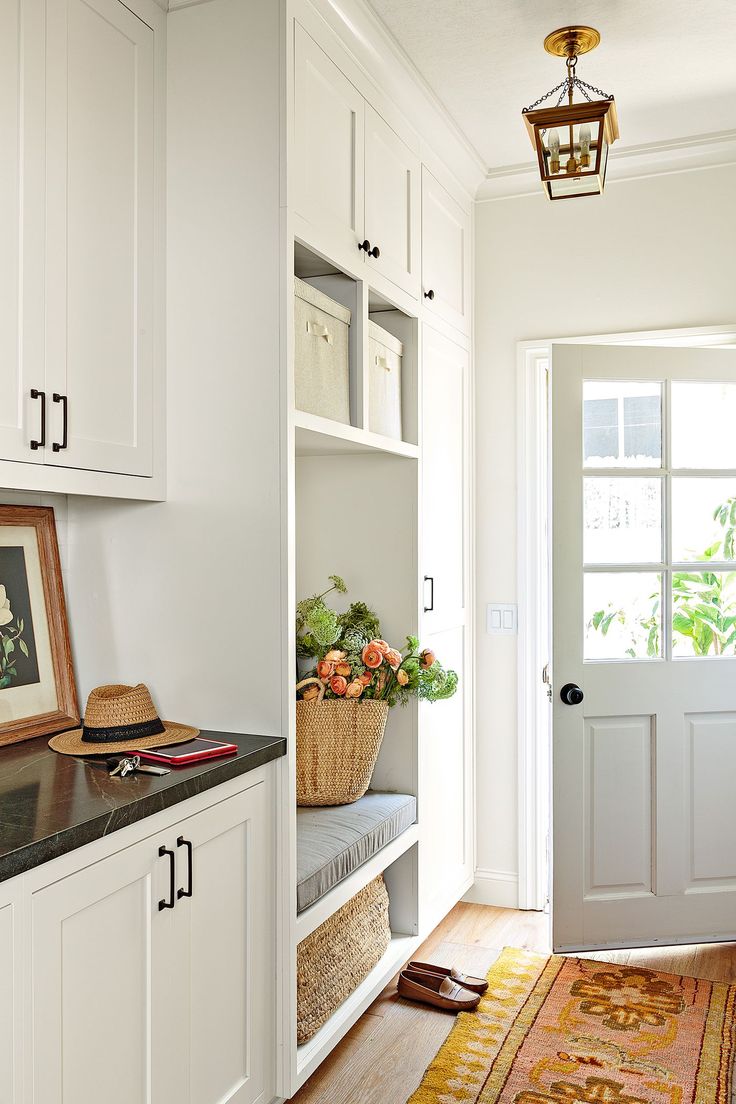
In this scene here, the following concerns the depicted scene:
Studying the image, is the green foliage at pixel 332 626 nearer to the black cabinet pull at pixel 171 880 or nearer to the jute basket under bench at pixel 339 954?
the jute basket under bench at pixel 339 954

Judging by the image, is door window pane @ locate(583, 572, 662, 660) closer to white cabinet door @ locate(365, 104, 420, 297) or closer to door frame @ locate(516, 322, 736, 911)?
door frame @ locate(516, 322, 736, 911)

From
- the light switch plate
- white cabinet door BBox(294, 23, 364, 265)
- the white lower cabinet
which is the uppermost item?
white cabinet door BBox(294, 23, 364, 265)

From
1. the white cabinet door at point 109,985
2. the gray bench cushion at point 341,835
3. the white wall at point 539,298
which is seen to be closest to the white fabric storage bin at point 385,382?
the white wall at point 539,298

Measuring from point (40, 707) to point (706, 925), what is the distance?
2282 mm

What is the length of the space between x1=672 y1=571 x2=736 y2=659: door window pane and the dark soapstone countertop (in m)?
1.60

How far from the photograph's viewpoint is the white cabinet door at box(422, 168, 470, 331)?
9.71ft

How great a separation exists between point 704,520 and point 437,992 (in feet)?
5.58

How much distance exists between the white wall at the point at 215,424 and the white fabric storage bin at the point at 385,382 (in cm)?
59

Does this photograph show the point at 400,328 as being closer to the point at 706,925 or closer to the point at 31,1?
the point at 31,1

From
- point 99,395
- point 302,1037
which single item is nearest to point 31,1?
point 99,395

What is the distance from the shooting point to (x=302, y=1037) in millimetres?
2156

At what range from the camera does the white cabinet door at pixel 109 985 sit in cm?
136

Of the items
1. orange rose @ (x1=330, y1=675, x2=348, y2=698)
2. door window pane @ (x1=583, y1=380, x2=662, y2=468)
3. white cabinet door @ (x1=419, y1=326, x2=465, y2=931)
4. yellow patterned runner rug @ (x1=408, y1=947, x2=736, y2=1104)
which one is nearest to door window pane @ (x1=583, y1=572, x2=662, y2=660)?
door window pane @ (x1=583, y1=380, x2=662, y2=468)

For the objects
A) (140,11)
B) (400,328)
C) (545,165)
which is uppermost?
(140,11)
